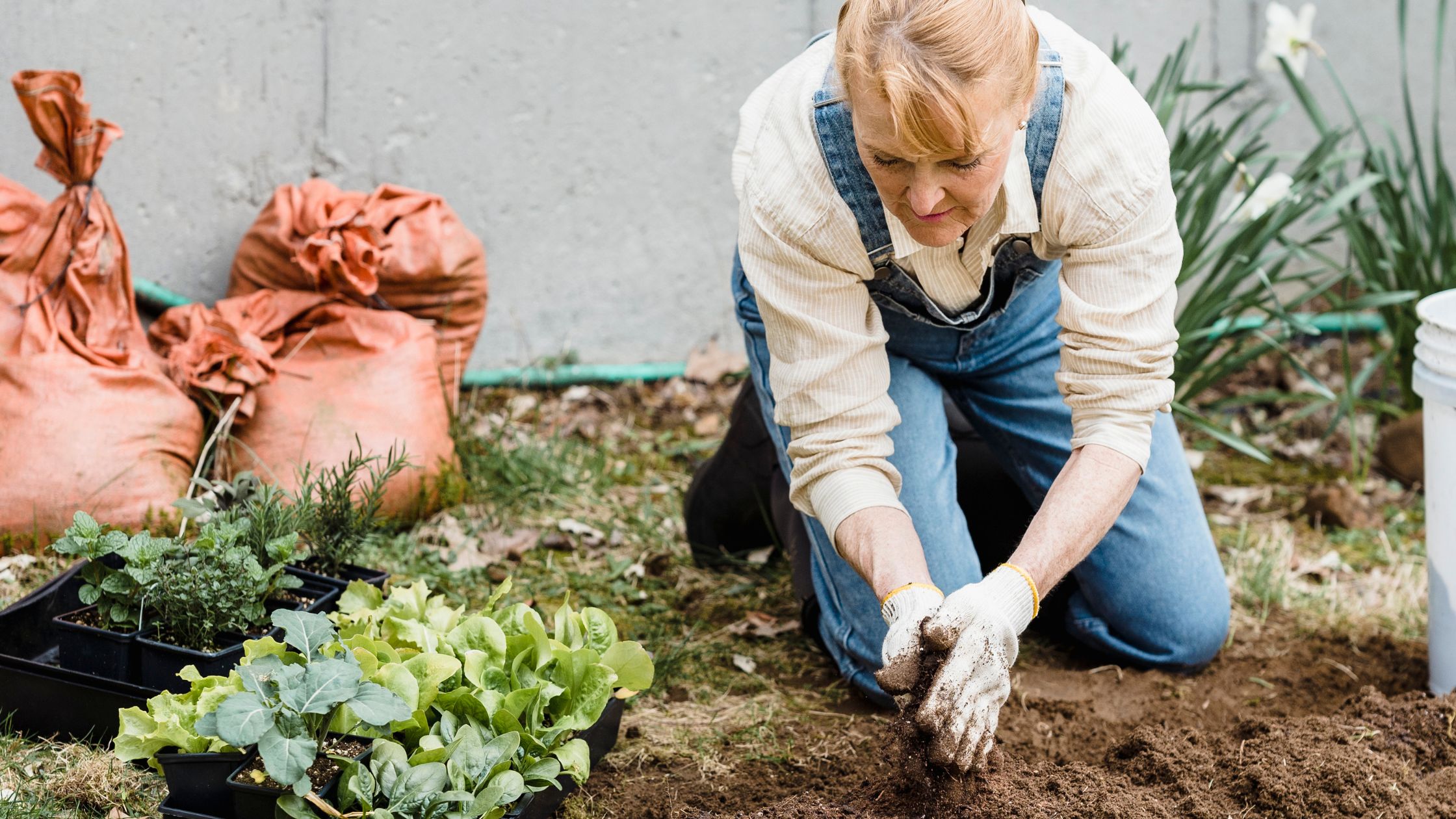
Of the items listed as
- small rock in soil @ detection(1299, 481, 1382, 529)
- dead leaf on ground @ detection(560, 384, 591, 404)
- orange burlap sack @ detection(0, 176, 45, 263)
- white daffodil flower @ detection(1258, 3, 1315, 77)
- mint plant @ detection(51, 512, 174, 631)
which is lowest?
dead leaf on ground @ detection(560, 384, 591, 404)

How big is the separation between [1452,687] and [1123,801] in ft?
2.84

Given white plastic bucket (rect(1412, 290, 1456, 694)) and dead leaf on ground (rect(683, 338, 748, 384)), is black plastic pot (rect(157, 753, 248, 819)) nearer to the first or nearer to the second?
white plastic bucket (rect(1412, 290, 1456, 694))

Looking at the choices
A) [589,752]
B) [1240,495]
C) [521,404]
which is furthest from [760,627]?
[1240,495]

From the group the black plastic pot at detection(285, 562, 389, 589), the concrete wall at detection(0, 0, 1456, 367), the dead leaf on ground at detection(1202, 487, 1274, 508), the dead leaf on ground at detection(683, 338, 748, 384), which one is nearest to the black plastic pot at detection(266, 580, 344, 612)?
the black plastic pot at detection(285, 562, 389, 589)

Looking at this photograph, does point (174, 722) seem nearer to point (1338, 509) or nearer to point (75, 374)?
point (75, 374)

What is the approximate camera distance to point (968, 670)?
150 cm

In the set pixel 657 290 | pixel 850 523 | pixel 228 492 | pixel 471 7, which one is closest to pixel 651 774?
pixel 850 523

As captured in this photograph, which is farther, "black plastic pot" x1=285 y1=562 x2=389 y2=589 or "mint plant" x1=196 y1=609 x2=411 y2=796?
"black plastic pot" x1=285 y1=562 x2=389 y2=589

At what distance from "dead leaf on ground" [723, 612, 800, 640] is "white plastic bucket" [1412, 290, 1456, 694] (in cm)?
115

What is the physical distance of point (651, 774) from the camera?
1.90 m

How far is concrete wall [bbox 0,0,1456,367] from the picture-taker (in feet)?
9.82

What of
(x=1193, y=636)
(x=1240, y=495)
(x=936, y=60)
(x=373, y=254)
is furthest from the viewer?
(x=1240, y=495)

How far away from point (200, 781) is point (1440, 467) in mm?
1961

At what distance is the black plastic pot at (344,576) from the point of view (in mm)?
2012
